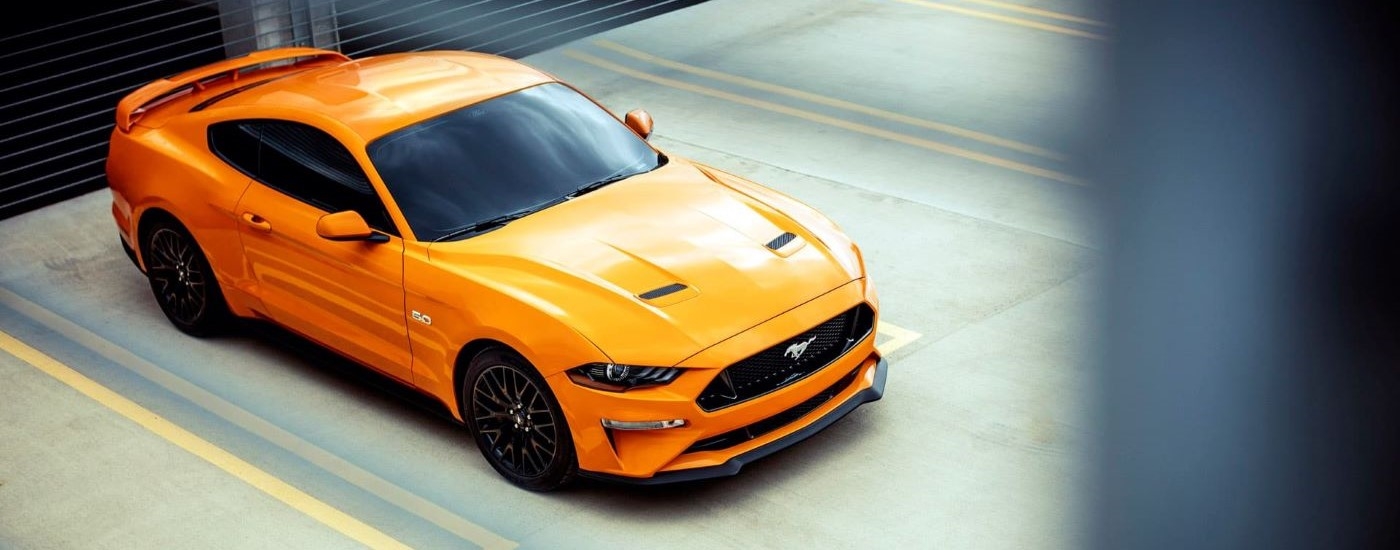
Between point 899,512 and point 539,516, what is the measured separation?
1090 mm

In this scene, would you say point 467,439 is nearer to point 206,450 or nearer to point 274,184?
point 206,450

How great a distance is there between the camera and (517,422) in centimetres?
421

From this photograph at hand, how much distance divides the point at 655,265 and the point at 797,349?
49 cm

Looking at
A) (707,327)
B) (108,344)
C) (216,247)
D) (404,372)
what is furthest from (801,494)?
(108,344)

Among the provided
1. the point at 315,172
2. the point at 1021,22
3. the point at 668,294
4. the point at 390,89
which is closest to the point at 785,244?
the point at 668,294

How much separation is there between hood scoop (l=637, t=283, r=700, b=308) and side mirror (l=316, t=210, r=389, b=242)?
96 centimetres

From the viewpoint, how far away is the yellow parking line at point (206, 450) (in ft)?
13.4

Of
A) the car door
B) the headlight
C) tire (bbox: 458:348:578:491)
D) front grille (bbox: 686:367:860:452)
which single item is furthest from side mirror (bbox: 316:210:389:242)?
front grille (bbox: 686:367:860:452)

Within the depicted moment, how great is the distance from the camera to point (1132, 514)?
0.37 m

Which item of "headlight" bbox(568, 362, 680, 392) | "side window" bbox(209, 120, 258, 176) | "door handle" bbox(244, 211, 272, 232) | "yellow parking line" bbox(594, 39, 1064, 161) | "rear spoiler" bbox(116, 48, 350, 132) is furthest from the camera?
"rear spoiler" bbox(116, 48, 350, 132)

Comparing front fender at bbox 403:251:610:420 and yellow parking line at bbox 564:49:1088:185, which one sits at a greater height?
yellow parking line at bbox 564:49:1088:185

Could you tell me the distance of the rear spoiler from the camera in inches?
208

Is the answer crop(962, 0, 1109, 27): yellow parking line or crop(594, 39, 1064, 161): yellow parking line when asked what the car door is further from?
crop(962, 0, 1109, 27): yellow parking line

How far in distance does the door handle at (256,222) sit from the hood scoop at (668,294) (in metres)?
1.47
